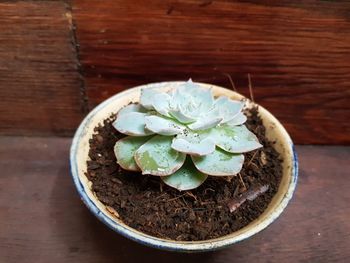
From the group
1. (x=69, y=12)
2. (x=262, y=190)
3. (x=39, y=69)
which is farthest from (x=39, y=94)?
(x=262, y=190)

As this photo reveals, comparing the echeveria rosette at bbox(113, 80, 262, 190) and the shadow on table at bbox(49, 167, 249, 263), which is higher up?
the echeveria rosette at bbox(113, 80, 262, 190)

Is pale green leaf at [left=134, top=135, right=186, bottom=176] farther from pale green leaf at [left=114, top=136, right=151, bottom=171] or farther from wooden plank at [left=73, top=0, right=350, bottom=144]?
wooden plank at [left=73, top=0, right=350, bottom=144]

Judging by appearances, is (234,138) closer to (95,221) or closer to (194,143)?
(194,143)

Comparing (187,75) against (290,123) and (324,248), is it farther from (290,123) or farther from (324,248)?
(324,248)

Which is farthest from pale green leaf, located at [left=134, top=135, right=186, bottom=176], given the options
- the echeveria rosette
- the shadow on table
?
the shadow on table

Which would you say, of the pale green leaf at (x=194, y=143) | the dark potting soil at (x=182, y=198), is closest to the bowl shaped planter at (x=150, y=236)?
the dark potting soil at (x=182, y=198)

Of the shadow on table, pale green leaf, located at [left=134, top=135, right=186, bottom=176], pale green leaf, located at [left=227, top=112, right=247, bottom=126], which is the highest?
pale green leaf, located at [left=227, top=112, right=247, bottom=126]

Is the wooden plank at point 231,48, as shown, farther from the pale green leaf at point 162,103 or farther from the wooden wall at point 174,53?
the pale green leaf at point 162,103
